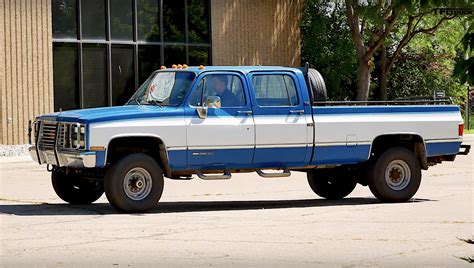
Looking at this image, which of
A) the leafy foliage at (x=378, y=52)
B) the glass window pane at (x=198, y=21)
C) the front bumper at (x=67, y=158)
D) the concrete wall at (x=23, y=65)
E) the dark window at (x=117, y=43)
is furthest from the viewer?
the leafy foliage at (x=378, y=52)

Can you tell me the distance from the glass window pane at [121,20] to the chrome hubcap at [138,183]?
17941mm

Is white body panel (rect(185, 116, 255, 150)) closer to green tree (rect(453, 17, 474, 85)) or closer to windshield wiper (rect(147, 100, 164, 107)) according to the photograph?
windshield wiper (rect(147, 100, 164, 107))

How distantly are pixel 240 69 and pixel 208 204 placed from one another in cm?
196

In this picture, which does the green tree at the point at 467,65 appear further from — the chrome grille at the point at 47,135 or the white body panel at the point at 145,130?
the chrome grille at the point at 47,135

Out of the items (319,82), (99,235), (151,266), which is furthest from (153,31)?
(151,266)

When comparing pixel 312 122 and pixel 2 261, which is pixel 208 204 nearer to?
pixel 312 122

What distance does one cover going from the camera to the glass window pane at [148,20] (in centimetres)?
3197

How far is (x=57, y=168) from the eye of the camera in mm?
14680

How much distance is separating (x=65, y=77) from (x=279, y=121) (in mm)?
16588

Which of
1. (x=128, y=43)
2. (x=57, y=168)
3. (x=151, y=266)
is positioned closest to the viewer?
(x=151, y=266)

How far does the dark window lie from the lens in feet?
99.7

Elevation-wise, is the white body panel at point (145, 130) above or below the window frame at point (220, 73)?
below

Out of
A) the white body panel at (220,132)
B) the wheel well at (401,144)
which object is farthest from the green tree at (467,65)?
the wheel well at (401,144)

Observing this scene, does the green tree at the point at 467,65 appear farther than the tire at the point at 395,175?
No
